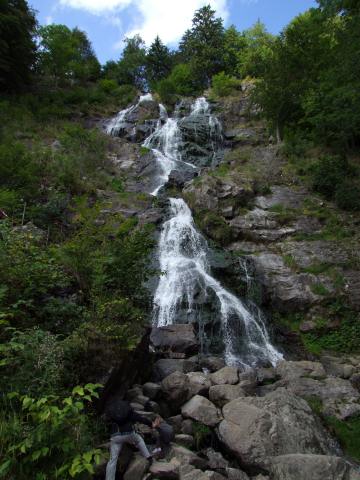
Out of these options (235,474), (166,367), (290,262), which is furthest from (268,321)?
(235,474)

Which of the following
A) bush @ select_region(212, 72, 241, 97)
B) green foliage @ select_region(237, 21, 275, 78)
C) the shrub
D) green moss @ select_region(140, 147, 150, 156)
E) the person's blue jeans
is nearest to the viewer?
the person's blue jeans

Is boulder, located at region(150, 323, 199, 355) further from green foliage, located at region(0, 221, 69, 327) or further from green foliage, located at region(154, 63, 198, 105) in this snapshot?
green foliage, located at region(154, 63, 198, 105)

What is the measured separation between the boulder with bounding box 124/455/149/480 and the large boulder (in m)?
1.40

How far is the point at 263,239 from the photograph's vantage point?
45.8 ft

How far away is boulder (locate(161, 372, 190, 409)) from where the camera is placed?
5582mm

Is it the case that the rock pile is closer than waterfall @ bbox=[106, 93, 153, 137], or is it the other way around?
the rock pile

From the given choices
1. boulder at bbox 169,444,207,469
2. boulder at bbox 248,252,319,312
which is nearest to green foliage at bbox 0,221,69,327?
boulder at bbox 169,444,207,469

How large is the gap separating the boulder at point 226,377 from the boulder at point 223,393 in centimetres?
44

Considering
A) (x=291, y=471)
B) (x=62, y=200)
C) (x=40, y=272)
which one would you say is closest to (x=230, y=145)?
(x=62, y=200)

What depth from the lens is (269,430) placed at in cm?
474

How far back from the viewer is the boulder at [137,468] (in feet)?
12.5

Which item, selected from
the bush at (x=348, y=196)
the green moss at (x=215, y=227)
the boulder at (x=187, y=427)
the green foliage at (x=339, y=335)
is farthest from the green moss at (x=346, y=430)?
the bush at (x=348, y=196)

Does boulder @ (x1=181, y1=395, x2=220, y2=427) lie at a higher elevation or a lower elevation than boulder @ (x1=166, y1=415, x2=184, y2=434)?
higher

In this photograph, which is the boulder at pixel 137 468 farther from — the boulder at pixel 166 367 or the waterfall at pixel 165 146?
the waterfall at pixel 165 146
